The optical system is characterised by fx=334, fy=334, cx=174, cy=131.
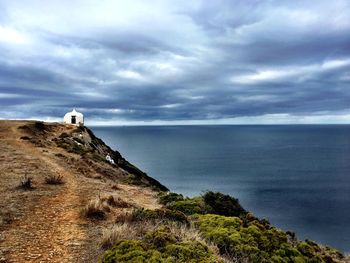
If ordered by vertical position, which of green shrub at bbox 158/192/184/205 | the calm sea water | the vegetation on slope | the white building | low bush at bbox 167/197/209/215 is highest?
the white building

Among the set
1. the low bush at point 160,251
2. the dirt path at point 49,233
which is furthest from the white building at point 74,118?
the low bush at point 160,251

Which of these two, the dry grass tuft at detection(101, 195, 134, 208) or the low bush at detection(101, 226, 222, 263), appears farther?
the dry grass tuft at detection(101, 195, 134, 208)

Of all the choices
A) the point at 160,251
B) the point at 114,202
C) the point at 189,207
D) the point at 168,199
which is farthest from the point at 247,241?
the point at 168,199

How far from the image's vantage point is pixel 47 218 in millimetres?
11203

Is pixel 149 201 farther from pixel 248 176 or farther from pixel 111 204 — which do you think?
pixel 248 176

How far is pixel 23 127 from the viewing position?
149ft

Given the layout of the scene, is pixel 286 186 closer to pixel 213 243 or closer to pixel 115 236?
pixel 213 243

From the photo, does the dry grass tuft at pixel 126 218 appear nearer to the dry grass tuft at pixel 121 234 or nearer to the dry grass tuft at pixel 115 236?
the dry grass tuft at pixel 121 234

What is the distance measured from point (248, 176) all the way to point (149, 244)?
114075mm

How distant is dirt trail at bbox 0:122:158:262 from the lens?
27.0ft

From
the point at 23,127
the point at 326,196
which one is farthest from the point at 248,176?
the point at 23,127

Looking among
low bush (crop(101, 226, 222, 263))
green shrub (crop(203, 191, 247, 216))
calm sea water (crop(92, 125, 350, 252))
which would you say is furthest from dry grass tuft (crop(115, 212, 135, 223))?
calm sea water (crop(92, 125, 350, 252))

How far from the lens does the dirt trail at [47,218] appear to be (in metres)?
8.23

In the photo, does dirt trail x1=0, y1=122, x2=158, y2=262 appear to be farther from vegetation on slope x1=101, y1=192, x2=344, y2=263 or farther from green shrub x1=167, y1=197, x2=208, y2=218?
green shrub x1=167, y1=197, x2=208, y2=218
